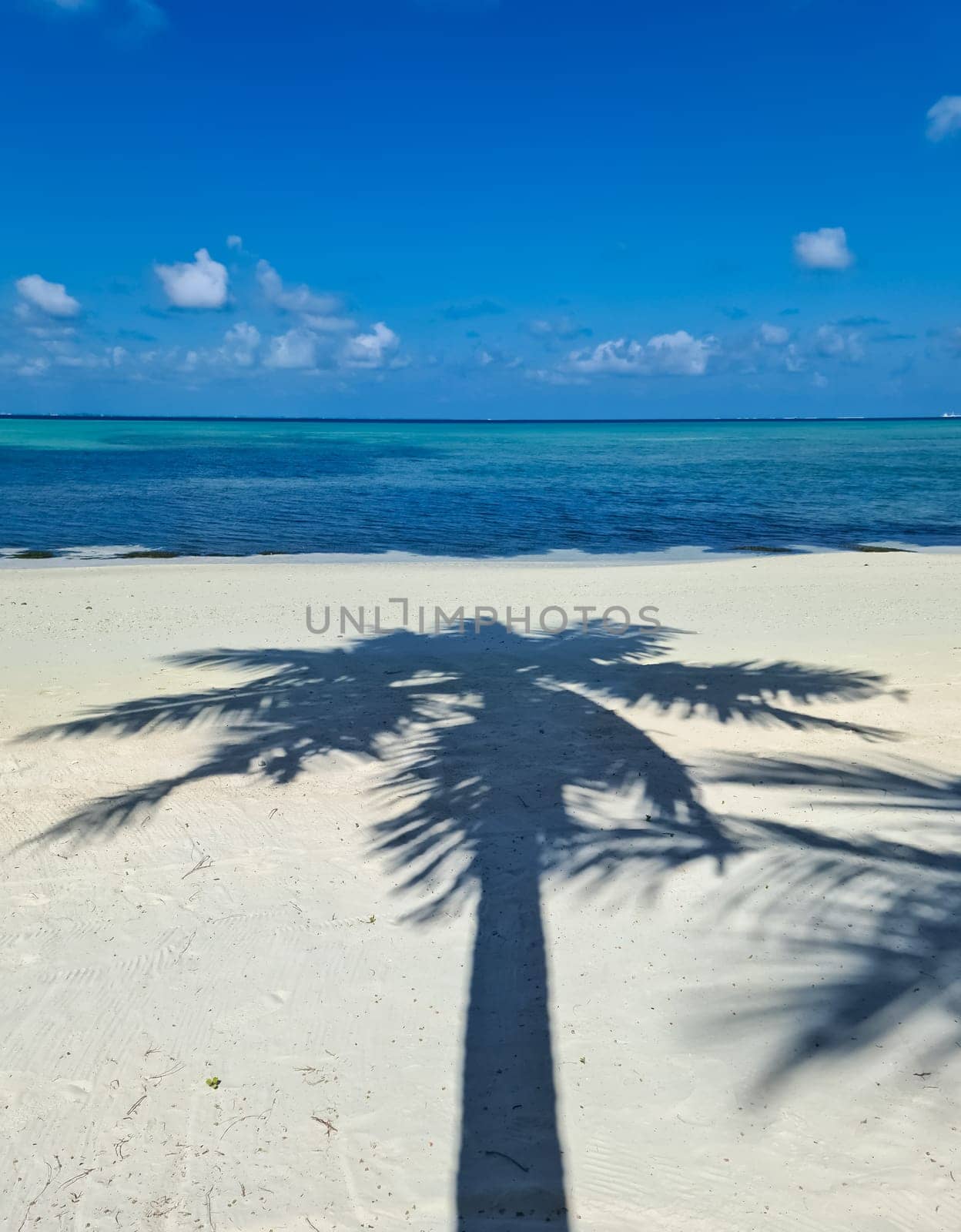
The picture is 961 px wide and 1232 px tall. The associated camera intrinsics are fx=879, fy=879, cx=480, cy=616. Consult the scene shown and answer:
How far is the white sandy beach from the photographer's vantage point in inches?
133

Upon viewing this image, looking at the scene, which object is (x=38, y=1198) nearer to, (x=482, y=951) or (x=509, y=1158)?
(x=509, y=1158)

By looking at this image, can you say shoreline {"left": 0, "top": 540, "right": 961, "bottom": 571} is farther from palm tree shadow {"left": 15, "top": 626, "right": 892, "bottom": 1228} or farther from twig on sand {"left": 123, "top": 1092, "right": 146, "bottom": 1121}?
twig on sand {"left": 123, "top": 1092, "right": 146, "bottom": 1121}

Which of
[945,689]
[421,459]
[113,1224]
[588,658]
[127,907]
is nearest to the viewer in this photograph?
[113,1224]

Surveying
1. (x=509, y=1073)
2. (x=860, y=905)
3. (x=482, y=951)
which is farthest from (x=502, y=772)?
(x=509, y=1073)

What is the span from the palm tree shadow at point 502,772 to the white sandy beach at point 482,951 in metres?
0.03

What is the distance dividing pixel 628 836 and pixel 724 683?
3.93 m

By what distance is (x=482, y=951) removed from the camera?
475 centimetres

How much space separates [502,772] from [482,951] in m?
2.26

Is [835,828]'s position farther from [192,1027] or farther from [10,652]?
[10,652]

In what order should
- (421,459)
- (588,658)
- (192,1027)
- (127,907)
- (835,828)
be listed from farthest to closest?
(421,459)
(588,658)
(835,828)
(127,907)
(192,1027)

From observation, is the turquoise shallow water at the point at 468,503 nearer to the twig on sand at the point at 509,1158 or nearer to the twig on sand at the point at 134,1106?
the twig on sand at the point at 134,1106

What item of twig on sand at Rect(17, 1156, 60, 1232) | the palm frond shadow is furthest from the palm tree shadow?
twig on sand at Rect(17, 1156, 60, 1232)

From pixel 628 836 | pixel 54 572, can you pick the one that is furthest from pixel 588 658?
pixel 54 572

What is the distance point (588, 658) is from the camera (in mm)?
10695
